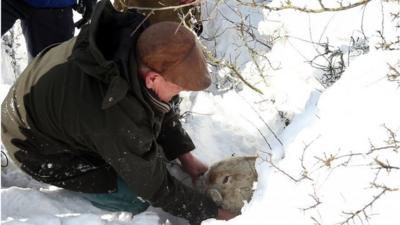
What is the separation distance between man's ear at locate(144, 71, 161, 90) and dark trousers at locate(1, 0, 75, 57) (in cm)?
112

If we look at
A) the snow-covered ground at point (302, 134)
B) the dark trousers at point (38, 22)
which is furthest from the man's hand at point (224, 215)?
the dark trousers at point (38, 22)

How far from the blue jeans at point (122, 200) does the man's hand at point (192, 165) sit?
32 cm

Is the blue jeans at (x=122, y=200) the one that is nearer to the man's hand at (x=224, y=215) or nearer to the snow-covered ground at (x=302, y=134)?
the snow-covered ground at (x=302, y=134)

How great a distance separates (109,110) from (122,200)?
0.64 m

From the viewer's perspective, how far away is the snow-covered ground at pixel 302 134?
207cm

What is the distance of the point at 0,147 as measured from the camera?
292 cm

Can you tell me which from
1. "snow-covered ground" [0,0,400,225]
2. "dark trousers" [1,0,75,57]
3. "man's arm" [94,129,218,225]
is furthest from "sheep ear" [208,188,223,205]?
"dark trousers" [1,0,75,57]

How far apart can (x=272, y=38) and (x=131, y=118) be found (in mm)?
1741

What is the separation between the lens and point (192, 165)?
2869mm

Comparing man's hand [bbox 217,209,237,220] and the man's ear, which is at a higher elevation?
the man's ear

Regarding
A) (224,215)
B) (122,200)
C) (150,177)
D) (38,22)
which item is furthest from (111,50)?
(38,22)

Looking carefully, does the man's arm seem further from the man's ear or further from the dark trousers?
the dark trousers

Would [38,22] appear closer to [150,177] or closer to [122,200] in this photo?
[122,200]

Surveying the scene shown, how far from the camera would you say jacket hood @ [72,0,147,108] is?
2.08m
